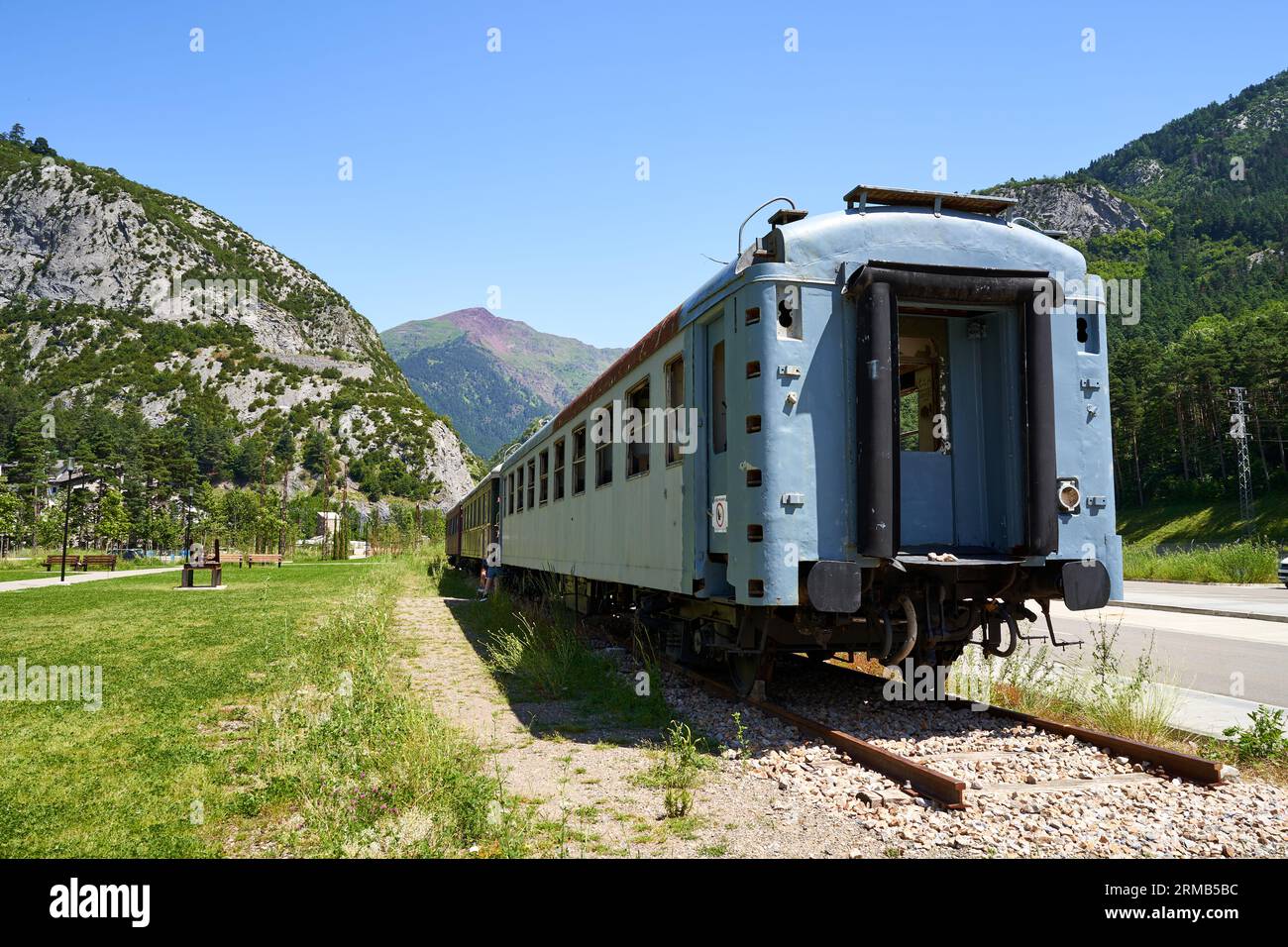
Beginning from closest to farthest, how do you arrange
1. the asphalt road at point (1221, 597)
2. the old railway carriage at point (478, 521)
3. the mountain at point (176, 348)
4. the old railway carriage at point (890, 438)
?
the old railway carriage at point (890, 438)
the asphalt road at point (1221, 597)
the old railway carriage at point (478, 521)
the mountain at point (176, 348)

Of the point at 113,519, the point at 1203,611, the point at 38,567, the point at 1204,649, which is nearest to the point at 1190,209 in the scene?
the point at 1203,611

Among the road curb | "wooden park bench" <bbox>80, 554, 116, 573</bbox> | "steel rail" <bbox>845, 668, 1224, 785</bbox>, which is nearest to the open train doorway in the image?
"steel rail" <bbox>845, 668, 1224, 785</bbox>

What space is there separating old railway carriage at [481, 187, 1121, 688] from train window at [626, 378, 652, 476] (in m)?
0.90

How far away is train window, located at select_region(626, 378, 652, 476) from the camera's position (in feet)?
27.1

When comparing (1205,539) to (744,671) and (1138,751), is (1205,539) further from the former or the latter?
(1138,751)

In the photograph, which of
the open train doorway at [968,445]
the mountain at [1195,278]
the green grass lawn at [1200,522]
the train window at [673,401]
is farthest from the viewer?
the mountain at [1195,278]

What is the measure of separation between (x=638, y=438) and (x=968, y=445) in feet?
10.3

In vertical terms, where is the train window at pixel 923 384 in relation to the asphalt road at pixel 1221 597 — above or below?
above

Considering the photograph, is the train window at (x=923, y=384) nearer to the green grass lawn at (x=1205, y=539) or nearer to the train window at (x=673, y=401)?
the train window at (x=673, y=401)

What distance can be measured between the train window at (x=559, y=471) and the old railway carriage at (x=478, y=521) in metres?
6.58

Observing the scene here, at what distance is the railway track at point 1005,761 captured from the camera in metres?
4.74

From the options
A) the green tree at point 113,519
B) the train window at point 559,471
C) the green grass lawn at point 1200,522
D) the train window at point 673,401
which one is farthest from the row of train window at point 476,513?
the green grass lawn at point 1200,522

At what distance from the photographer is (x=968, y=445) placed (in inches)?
264

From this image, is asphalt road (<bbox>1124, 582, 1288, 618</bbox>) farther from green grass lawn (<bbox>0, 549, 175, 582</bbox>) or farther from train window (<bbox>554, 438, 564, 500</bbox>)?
green grass lawn (<bbox>0, 549, 175, 582</bbox>)
